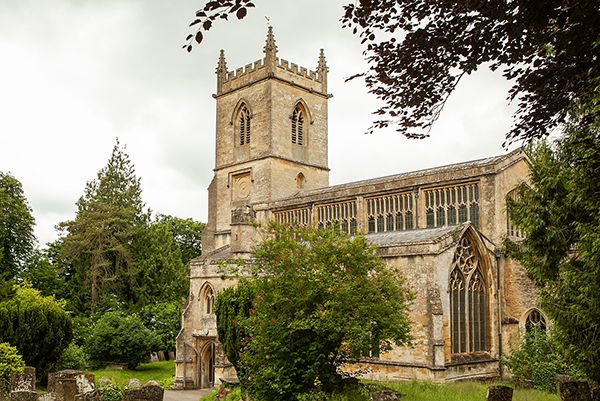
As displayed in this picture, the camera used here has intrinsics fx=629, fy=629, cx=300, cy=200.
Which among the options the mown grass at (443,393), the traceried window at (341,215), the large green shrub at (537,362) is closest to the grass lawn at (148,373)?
the traceried window at (341,215)

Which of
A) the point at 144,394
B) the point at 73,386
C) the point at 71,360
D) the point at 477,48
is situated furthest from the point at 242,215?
the point at 477,48

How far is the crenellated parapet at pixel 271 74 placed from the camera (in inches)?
1481

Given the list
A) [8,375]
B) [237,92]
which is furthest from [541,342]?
[237,92]

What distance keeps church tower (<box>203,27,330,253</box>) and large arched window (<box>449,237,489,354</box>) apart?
46.6 feet

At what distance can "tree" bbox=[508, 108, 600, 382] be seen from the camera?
14.3 m

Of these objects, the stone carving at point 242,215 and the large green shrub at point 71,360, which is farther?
the stone carving at point 242,215

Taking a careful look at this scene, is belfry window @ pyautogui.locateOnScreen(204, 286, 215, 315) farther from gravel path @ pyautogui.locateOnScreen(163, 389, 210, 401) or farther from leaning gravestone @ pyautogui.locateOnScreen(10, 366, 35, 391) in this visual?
leaning gravestone @ pyautogui.locateOnScreen(10, 366, 35, 391)

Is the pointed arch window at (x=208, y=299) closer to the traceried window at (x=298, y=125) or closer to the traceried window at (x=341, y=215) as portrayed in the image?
the traceried window at (x=341, y=215)

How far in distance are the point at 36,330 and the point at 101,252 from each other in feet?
52.3

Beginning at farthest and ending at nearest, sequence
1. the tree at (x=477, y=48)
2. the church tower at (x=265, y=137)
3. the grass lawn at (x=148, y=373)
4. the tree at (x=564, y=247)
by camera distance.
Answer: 1. the church tower at (x=265, y=137)
2. the grass lawn at (x=148, y=373)
3. the tree at (x=564, y=247)
4. the tree at (x=477, y=48)

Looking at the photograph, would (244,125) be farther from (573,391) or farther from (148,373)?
(573,391)

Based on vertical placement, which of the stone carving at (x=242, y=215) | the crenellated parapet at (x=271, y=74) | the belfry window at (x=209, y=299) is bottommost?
the belfry window at (x=209, y=299)

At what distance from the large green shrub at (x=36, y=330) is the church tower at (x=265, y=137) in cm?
1248

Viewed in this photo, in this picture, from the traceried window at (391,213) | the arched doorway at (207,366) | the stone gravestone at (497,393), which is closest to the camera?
the stone gravestone at (497,393)
